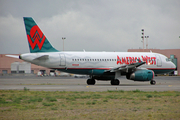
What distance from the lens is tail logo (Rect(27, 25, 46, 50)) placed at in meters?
30.8

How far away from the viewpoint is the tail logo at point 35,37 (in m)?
30.8

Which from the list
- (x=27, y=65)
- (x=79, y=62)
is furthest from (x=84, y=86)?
(x=27, y=65)

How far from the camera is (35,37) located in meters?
30.9

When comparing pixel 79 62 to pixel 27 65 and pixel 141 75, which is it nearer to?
pixel 141 75

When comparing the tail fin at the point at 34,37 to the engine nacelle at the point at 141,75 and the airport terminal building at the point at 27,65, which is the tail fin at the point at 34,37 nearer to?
the engine nacelle at the point at 141,75

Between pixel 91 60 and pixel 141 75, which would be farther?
pixel 91 60

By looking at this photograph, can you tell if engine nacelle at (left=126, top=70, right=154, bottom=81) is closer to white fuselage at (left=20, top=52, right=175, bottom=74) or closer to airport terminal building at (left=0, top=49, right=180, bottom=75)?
white fuselage at (left=20, top=52, right=175, bottom=74)

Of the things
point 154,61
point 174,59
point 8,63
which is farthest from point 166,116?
point 8,63

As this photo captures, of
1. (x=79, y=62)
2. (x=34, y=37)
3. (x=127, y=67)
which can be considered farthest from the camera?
(x=79, y=62)

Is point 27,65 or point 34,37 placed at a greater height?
point 34,37

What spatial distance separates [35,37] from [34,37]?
113mm

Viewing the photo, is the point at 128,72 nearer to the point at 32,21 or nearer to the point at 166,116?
the point at 32,21

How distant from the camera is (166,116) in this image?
10484 mm

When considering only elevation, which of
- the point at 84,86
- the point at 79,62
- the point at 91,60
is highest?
the point at 91,60
